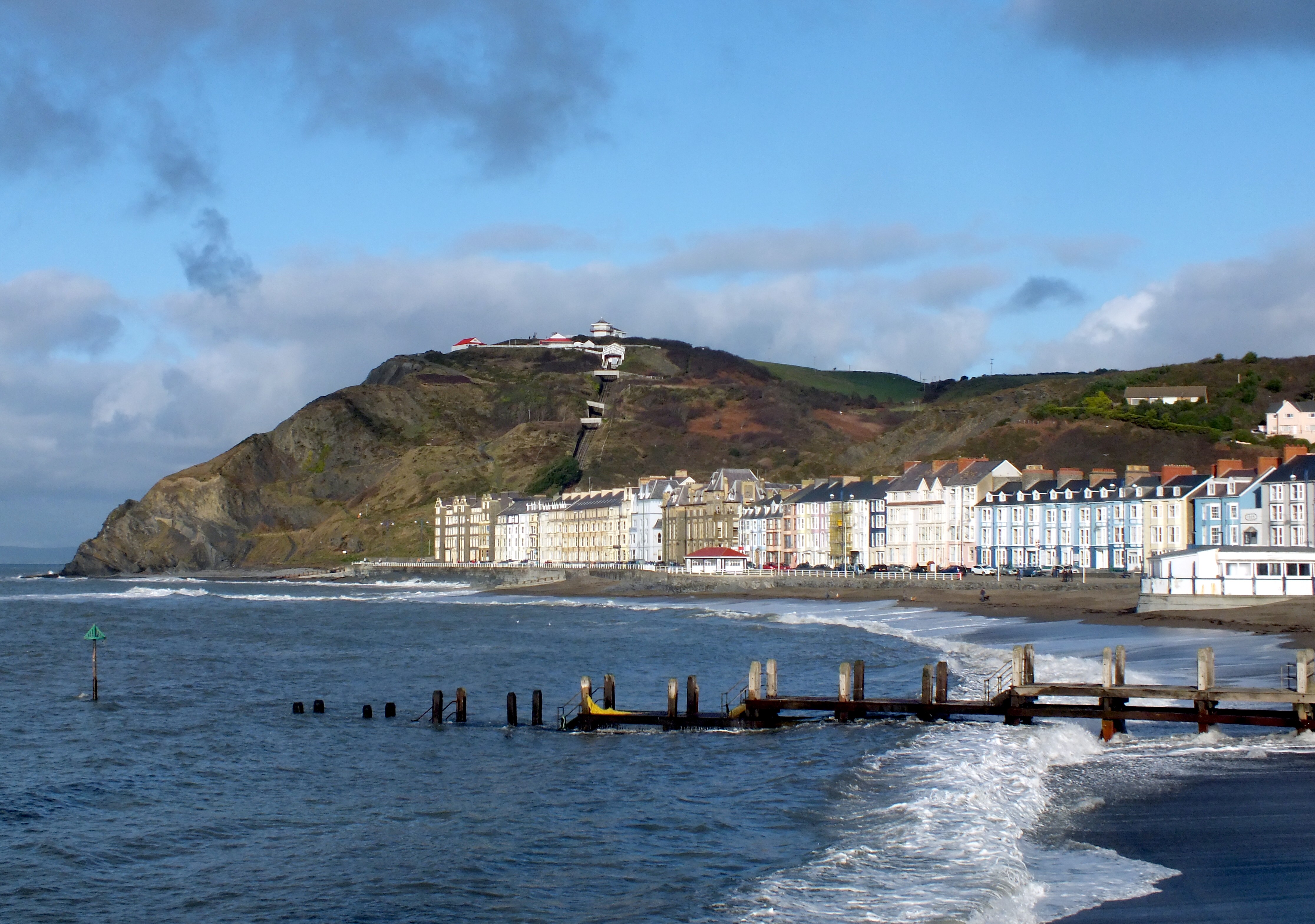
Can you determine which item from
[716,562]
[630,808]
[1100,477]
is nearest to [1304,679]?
[630,808]

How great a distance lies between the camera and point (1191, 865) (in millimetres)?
16984

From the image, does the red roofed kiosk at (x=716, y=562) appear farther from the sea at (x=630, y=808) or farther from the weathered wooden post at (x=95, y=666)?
the weathered wooden post at (x=95, y=666)

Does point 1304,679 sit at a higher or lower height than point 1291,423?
lower

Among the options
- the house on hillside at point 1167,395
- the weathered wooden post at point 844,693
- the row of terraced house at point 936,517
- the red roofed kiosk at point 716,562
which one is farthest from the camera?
the house on hillside at point 1167,395

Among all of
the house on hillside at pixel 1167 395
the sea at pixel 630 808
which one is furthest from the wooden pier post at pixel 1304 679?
the house on hillside at pixel 1167 395

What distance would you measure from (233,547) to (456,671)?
159634mm

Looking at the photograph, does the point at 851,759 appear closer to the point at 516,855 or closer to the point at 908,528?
the point at 516,855

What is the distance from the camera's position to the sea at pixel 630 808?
55.0 feet

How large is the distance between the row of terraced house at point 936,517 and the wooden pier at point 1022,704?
33.8 m

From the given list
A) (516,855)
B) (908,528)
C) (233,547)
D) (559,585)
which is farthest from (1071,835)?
(233,547)

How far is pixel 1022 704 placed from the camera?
29.2 m

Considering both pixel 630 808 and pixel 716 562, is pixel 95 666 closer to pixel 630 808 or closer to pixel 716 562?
pixel 630 808

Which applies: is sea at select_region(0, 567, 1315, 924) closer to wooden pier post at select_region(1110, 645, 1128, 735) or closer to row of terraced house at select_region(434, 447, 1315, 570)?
wooden pier post at select_region(1110, 645, 1128, 735)

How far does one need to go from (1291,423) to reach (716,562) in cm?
6274
